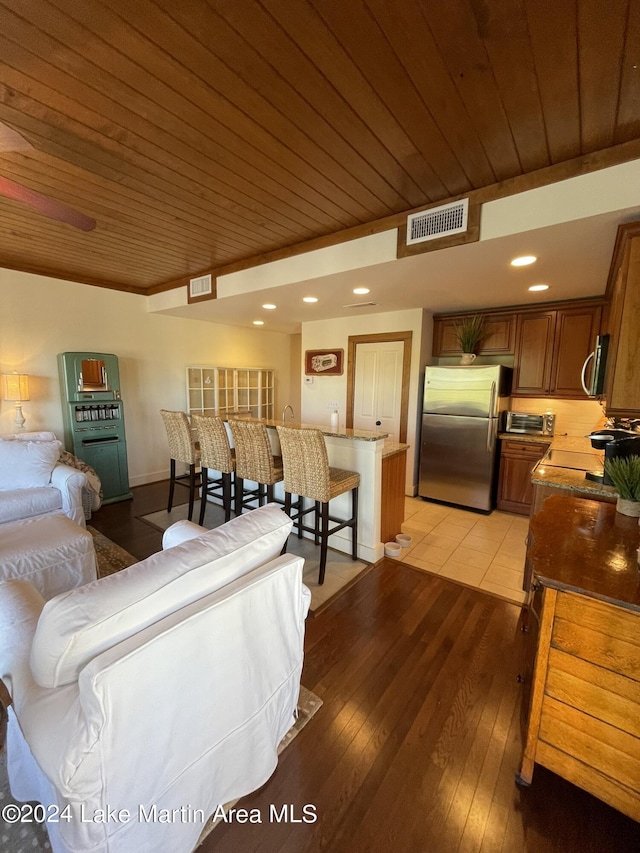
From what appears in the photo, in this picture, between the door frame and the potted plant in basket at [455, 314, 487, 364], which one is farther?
the door frame

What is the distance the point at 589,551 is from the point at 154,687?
1.50 meters

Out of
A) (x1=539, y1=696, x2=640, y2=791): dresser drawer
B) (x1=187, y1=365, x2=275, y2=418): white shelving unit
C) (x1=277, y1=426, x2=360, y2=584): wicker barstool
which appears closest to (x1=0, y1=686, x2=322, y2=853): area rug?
(x1=539, y1=696, x2=640, y2=791): dresser drawer

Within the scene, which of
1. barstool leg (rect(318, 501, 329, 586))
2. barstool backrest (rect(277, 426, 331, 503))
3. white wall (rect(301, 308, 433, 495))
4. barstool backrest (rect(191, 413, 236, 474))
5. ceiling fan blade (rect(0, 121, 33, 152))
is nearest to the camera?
ceiling fan blade (rect(0, 121, 33, 152))

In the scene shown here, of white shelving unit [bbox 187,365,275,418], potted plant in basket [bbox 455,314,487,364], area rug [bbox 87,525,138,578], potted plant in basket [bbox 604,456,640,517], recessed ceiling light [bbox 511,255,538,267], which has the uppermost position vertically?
recessed ceiling light [bbox 511,255,538,267]

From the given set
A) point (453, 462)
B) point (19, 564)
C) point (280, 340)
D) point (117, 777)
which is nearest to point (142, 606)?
point (117, 777)

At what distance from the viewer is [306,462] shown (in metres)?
2.57

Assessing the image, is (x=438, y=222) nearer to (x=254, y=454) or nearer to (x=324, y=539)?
(x=254, y=454)

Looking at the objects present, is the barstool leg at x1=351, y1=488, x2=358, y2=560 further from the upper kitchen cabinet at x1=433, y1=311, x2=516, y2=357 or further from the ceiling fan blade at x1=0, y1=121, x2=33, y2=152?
the ceiling fan blade at x1=0, y1=121, x2=33, y2=152

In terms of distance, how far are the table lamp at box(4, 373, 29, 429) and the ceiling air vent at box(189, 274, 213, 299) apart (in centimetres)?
187

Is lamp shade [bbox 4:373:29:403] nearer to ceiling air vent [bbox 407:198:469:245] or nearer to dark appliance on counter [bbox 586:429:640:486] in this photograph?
ceiling air vent [bbox 407:198:469:245]

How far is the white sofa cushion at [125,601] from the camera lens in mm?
904

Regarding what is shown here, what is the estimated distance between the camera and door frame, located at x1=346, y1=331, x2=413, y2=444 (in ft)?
13.8

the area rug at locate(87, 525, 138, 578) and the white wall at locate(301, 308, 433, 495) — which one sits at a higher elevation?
the white wall at locate(301, 308, 433, 495)

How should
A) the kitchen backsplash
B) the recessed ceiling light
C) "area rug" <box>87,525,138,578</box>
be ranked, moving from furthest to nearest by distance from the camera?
the kitchen backsplash, "area rug" <box>87,525,138,578</box>, the recessed ceiling light
